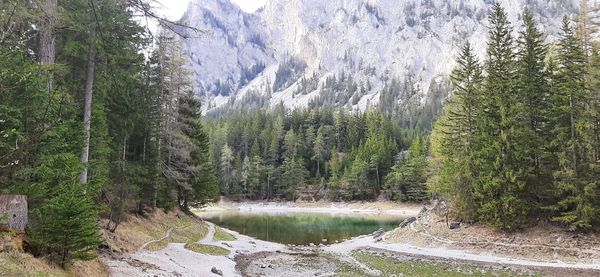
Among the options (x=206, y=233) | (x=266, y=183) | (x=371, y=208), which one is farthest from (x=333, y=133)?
(x=206, y=233)

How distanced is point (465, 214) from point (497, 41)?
13.5m

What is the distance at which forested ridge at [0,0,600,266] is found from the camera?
946 cm

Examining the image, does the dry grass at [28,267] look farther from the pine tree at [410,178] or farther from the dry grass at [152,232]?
the pine tree at [410,178]

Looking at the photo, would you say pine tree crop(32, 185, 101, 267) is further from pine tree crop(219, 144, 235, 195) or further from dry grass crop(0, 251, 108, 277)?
pine tree crop(219, 144, 235, 195)

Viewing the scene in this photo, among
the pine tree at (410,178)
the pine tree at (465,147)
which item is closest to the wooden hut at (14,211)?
the pine tree at (465,147)

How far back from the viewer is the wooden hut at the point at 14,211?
916 centimetres

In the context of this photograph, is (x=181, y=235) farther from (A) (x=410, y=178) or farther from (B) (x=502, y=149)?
(A) (x=410, y=178)

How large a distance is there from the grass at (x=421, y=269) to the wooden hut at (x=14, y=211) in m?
15.0

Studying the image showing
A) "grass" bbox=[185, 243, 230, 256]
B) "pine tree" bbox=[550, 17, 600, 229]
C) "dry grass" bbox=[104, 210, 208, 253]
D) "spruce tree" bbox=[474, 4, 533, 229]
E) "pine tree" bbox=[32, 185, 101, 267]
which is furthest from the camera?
"spruce tree" bbox=[474, 4, 533, 229]

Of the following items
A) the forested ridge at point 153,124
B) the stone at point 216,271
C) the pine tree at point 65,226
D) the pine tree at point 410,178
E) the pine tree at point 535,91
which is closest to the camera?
the pine tree at point 65,226

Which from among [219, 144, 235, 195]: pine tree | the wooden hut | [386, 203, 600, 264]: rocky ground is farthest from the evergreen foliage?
[219, 144, 235, 195]: pine tree

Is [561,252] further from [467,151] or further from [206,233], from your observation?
[206,233]

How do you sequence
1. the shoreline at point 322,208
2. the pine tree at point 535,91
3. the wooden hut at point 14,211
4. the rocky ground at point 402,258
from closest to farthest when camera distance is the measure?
the wooden hut at point 14,211 < the rocky ground at point 402,258 < the pine tree at point 535,91 < the shoreline at point 322,208

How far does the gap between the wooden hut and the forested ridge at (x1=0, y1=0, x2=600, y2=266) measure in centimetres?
23
